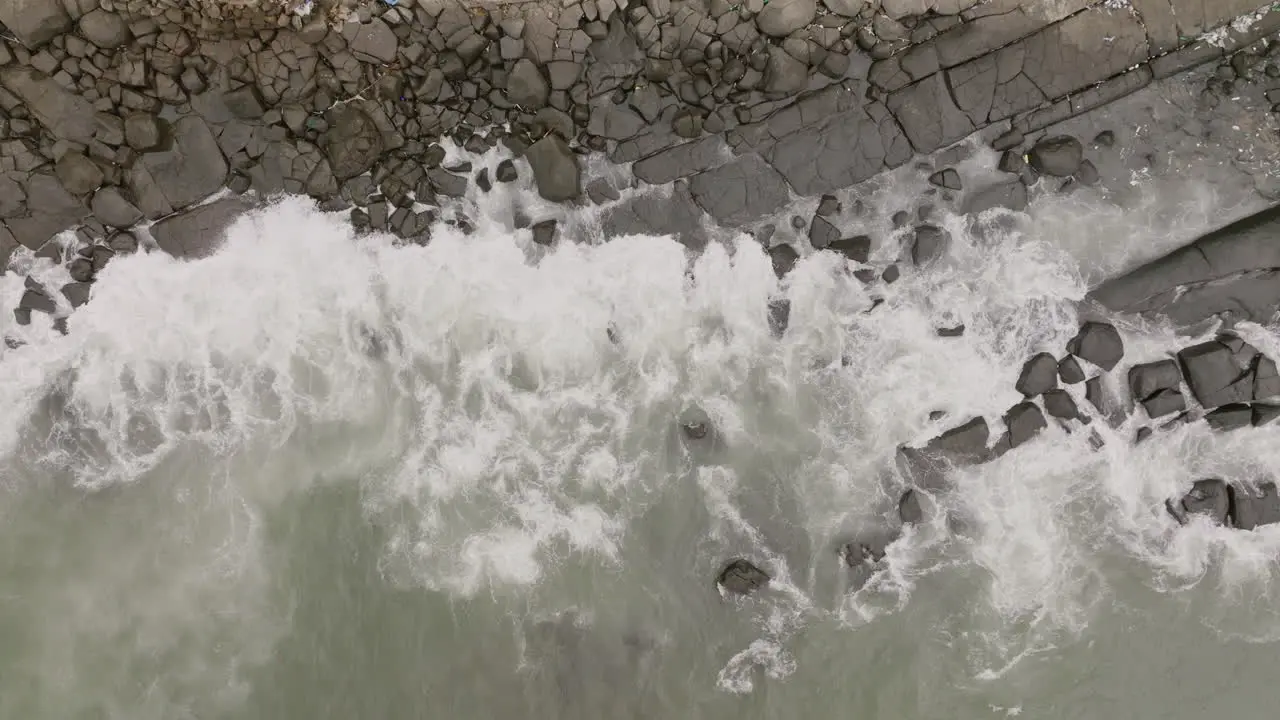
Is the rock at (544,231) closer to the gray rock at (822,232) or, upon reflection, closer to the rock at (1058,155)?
the gray rock at (822,232)

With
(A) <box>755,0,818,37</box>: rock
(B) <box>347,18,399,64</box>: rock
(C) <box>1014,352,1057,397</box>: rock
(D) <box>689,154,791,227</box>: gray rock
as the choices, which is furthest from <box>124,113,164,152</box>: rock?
(C) <box>1014,352,1057,397</box>: rock

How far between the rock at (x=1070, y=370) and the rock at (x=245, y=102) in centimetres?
1270

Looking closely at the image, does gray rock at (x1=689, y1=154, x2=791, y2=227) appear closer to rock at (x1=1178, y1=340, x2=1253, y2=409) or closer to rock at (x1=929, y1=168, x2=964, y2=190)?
rock at (x1=929, y1=168, x2=964, y2=190)

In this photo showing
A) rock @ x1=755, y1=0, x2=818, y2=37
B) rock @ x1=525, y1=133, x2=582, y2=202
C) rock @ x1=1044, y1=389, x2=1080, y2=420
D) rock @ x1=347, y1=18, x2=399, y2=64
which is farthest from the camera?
rock @ x1=1044, y1=389, x2=1080, y2=420

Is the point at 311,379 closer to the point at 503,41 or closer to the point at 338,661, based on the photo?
the point at 338,661

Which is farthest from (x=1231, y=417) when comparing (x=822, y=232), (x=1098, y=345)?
(x=822, y=232)

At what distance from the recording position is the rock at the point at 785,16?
10.3m

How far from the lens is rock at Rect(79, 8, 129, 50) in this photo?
33.1 feet

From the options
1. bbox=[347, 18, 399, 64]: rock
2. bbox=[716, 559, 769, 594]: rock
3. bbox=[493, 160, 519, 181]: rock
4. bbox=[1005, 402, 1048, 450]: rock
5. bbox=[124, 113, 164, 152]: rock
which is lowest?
bbox=[716, 559, 769, 594]: rock

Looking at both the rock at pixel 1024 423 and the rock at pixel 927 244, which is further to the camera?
the rock at pixel 927 244

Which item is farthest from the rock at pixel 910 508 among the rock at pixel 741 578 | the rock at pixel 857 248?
the rock at pixel 857 248

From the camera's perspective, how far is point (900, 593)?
10641 millimetres

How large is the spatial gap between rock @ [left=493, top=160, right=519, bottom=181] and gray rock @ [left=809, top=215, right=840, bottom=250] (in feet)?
15.2

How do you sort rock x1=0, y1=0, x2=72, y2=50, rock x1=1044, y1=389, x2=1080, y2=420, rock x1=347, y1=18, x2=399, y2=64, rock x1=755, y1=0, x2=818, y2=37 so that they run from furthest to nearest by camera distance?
rock x1=1044, y1=389, x2=1080, y2=420
rock x1=755, y1=0, x2=818, y2=37
rock x1=347, y1=18, x2=399, y2=64
rock x1=0, y1=0, x2=72, y2=50
